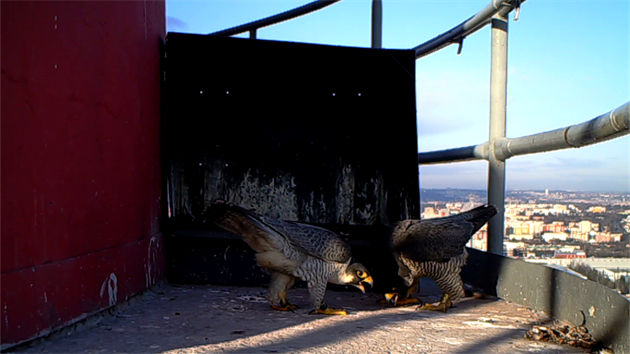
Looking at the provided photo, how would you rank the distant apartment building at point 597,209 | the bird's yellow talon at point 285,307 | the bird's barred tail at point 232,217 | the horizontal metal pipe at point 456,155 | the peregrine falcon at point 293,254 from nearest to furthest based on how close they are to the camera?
the distant apartment building at point 597,209 → the bird's barred tail at point 232,217 → the peregrine falcon at point 293,254 → the bird's yellow talon at point 285,307 → the horizontal metal pipe at point 456,155

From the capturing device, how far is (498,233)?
4.99 metres

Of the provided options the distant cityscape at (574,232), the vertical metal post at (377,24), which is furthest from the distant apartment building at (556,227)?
the vertical metal post at (377,24)

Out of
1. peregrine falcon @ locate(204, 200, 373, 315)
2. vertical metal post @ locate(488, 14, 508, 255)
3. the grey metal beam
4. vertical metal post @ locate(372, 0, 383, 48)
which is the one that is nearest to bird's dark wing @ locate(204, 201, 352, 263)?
peregrine falcon @ locate(204, 200, 373, 315)

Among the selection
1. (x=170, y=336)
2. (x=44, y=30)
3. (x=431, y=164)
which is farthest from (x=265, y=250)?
(x=431, y=164)

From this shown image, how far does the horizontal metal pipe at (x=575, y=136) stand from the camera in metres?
2.99

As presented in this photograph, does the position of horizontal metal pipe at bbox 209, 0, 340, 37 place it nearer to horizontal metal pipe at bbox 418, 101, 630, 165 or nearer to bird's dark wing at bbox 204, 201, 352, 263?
horizontal metal pipe at bbox 418, 101, 630, 165

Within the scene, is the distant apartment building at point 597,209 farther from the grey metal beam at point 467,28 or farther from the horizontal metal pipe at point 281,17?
the horizontal metal pipe at point 281,17

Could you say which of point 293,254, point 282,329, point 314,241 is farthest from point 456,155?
point 282,329

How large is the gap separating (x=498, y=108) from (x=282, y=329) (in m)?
2.57

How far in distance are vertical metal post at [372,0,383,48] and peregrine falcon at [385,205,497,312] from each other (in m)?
2.96

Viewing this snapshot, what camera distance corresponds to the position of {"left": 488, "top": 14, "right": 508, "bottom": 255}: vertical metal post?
478cm

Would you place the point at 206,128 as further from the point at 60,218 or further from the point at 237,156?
the point at 60,218

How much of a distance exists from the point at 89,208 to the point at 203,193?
175 cm

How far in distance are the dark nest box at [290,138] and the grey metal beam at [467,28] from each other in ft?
1.89
